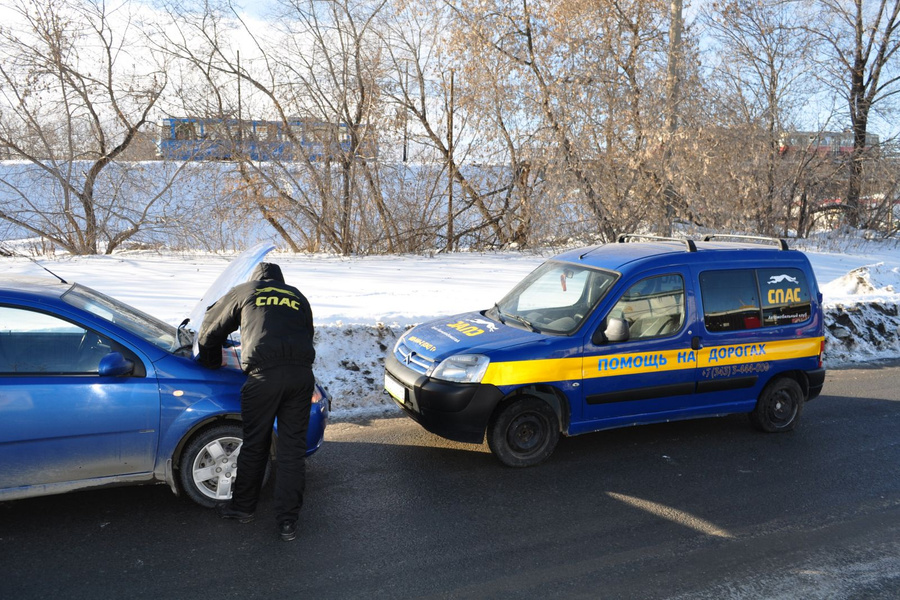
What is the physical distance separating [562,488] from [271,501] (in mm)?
2132

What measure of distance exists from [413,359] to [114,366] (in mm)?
2334

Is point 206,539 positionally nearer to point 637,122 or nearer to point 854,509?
point 854,509

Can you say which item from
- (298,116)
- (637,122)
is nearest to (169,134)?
(298,116)

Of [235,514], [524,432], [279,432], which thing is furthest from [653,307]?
[235,514]

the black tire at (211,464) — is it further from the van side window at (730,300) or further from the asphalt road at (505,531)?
the van side window at (730,300)

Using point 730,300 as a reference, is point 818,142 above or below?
above

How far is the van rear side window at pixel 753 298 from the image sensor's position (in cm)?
598

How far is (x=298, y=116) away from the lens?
16500 millimetres

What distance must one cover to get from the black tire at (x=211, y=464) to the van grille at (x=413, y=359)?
154cm

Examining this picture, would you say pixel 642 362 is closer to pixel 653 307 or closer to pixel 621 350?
pixel 621 350

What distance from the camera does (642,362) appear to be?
564 centimetres

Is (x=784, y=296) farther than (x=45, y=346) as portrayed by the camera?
Yes

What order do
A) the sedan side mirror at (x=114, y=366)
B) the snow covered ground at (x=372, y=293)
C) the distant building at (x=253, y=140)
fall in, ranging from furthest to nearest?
the distant building at (x=253, y=140)
the snow covered ground at (x=372, y=293)
the sedan side mirror at (x=114, y=366)

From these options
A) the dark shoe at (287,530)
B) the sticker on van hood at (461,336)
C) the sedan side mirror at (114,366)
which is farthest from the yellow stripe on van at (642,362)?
the sedan side mirror at (114,366)
